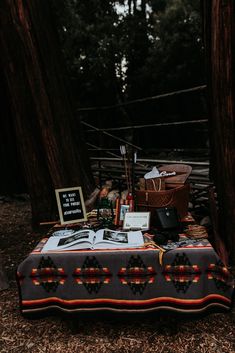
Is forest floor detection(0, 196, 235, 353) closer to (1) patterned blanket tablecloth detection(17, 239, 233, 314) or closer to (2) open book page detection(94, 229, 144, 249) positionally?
(1) patterned blanket tablecloth detection(17, 239, 233, 314)

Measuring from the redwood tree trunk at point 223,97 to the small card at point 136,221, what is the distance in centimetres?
105

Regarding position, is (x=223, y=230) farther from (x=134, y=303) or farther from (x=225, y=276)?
(x=134, y=303)

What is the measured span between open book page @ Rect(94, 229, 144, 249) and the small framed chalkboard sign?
0.47m

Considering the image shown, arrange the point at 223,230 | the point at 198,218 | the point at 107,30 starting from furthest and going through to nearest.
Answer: the point at 107,30 < the point at 198,218 < the point at 223,230

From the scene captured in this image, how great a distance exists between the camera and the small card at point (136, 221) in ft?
8.35

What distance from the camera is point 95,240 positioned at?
2291mm

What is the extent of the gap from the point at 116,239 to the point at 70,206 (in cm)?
73

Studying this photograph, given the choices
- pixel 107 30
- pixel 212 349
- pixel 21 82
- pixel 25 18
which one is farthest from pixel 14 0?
pixel 107 30

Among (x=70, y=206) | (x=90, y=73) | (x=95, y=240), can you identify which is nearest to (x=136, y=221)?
(x=95, y=240)

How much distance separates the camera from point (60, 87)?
13.6 ft

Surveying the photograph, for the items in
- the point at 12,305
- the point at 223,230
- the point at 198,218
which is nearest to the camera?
the point at 12,305

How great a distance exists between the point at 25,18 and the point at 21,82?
70 centimetres

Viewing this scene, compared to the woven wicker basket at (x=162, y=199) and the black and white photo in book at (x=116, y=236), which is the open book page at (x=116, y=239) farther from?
the woven wicker basket at (x=162, y=199)

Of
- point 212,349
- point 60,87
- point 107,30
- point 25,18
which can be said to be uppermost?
point 107,30
